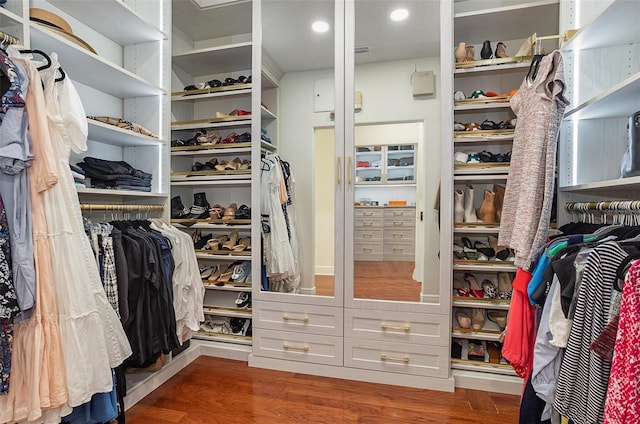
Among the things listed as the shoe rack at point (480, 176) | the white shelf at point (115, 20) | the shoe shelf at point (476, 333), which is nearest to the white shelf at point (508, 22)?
the shoe rack at point (480, 176)

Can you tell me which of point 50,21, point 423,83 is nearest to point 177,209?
point 50,21

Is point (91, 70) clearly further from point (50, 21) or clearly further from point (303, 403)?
point (303, 403)

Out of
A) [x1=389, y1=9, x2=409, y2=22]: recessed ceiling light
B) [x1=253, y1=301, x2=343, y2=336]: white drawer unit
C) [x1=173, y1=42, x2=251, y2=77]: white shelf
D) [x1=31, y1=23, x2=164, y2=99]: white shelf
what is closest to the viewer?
[x1=31, y1=23, x2=164, y2=99]: white shelf

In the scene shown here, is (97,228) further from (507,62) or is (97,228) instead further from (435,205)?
(507,62)

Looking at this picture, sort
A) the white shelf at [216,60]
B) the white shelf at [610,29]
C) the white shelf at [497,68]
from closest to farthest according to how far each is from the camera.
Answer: the white shelf at [610,29] < the white shelf at [497,68] < the white shelf at [216,60]

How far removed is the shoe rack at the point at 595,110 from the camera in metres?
1.42

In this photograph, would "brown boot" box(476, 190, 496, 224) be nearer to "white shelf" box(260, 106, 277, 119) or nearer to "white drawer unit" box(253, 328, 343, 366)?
"white drawer unit" box(253, 328, 343, 366)

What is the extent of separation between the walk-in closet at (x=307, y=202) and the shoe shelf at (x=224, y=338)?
2 centimetres

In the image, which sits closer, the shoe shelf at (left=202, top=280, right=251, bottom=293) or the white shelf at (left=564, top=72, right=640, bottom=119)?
the white shelf at (left=564, top=72, right=640, bottom=119)

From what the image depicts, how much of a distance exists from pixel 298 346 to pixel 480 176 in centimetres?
166

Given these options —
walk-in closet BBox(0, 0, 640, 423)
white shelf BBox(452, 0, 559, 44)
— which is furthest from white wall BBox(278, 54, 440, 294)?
white shelf BBox(452, 0, 559, 44)

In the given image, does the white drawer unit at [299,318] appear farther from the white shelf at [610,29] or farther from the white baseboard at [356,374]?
the white shelf at [610,29]

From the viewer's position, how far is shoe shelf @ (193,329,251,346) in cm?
246

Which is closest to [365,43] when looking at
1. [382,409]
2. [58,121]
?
[58,121]
